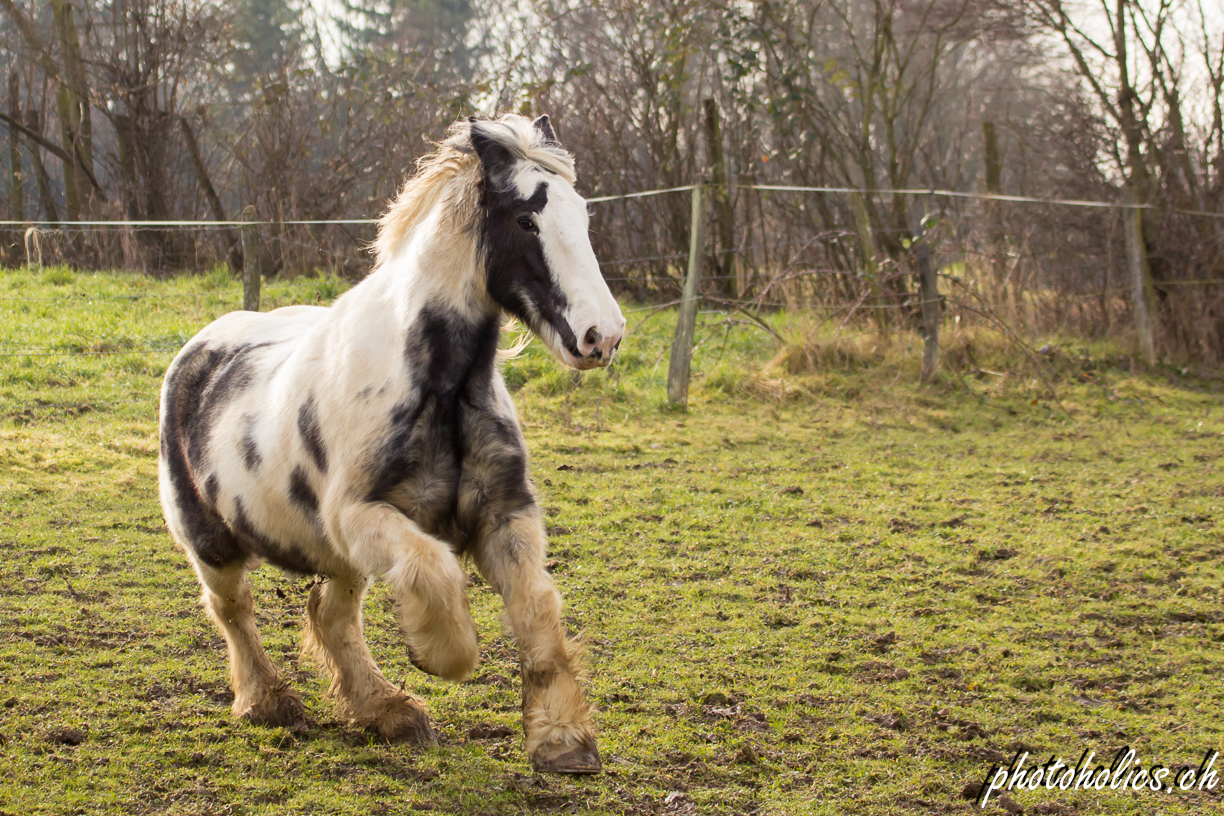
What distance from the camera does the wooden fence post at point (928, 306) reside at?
29.9 ft

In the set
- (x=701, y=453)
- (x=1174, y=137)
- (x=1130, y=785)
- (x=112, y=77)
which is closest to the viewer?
(x=1130, y=785)

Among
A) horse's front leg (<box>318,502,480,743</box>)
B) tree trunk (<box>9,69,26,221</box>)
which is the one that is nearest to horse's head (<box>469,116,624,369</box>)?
horse's front leg (<box>318,502,480,743</box>)

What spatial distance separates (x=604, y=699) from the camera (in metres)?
3.33

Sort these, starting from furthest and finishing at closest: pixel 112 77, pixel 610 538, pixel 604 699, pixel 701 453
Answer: pixel 112 77 → pixel 701 453 → pixel 610 538 → pixel 604 699

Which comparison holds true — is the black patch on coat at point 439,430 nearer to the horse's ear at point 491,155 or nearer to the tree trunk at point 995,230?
the horse's ear at point 491,155

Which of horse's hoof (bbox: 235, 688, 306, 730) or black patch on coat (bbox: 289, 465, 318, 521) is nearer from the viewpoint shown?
black patch on coat (bbox: 289, 465, 318, 521)

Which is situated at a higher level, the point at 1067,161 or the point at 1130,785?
the point at 1067,161

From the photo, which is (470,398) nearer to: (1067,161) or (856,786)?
(856,786)

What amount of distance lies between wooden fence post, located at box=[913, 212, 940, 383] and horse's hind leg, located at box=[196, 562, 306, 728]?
7202 millimetres

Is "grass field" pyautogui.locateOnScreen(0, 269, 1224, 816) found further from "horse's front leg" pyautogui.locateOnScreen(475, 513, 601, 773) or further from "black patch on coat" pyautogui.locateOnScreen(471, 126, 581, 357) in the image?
"black patch on coat" pyautogui.locateOnScreen(471, 126, 581, 357)

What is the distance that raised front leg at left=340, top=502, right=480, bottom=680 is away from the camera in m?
2.46

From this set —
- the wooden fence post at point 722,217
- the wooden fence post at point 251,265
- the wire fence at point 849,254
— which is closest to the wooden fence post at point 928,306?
the wire fence at point 849,254

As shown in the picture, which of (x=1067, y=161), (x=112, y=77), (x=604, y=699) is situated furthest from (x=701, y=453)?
(x=112, y=77)

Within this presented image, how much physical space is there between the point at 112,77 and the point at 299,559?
38.7 feet
